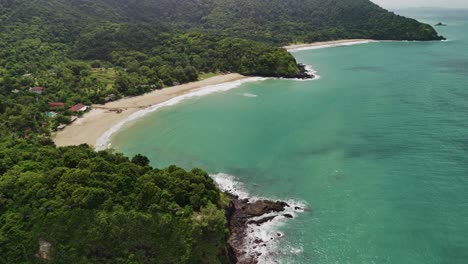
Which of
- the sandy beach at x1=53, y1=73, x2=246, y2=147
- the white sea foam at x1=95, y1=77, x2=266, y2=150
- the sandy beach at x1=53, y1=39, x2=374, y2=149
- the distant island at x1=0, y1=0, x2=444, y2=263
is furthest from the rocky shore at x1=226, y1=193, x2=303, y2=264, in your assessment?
the sandy beach at x1=53, y1=73, x2=246, y2=147

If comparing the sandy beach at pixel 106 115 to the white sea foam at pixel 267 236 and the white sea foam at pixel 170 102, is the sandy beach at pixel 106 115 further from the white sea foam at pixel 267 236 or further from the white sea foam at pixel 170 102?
the white sea foam at pixel 267 236

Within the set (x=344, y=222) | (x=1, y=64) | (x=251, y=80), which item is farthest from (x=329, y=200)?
(x=1, y=64)

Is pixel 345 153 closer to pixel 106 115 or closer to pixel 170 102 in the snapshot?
pixel 170 102

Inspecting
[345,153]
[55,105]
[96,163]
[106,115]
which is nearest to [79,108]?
[55,105]

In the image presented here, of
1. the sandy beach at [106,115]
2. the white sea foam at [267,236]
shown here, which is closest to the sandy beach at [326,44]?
the sandy beach at [106,115]

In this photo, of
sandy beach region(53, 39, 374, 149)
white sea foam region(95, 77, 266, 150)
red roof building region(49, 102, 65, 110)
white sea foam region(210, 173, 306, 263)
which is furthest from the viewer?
red roof building region(49, 102, 65, 110)

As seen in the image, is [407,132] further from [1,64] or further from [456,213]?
[1,64]

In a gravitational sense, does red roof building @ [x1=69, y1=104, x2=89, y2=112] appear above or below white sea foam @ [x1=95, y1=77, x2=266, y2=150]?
above

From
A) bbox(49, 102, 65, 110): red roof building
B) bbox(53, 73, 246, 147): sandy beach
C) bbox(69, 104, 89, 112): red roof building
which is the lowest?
bbox(53, 73, 246, 147): sandy beach

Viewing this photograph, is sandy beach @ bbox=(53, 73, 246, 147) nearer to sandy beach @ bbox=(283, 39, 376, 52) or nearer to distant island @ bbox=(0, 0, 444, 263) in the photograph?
distant island @ bbox=(0, 0, 444, 263)
